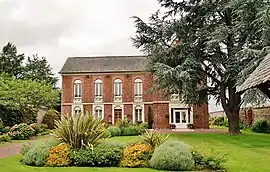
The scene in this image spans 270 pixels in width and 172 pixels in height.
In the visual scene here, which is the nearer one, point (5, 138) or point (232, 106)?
point (5, 138)

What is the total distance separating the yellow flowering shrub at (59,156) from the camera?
12.1 meters

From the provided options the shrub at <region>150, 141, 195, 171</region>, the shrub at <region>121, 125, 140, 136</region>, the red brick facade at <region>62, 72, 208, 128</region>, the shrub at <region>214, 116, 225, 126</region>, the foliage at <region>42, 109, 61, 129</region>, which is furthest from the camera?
the shrub at <region>214, 116, 225, 126</region>

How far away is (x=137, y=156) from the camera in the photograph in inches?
472

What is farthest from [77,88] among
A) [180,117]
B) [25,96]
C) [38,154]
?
[38,154]

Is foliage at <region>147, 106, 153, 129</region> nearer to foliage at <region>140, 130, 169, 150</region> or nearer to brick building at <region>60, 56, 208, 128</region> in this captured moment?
brick building at <region>60, 56, 208, 128</region>

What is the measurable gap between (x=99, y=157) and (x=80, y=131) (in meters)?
1.35

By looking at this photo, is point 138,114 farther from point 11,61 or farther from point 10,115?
point 11,61

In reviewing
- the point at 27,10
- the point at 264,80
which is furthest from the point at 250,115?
the point at 264,80

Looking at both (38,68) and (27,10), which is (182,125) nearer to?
(27,10)

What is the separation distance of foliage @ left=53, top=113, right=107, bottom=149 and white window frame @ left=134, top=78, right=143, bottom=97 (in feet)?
91.4

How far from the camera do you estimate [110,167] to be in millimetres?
11789

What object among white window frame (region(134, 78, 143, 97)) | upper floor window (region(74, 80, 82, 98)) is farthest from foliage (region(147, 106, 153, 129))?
upper floor window (region(74, 80, 82, 98))

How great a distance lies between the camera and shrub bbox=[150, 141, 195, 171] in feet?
36.8

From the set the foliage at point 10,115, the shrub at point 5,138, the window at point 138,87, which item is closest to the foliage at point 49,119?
the foliage at point 10,115
